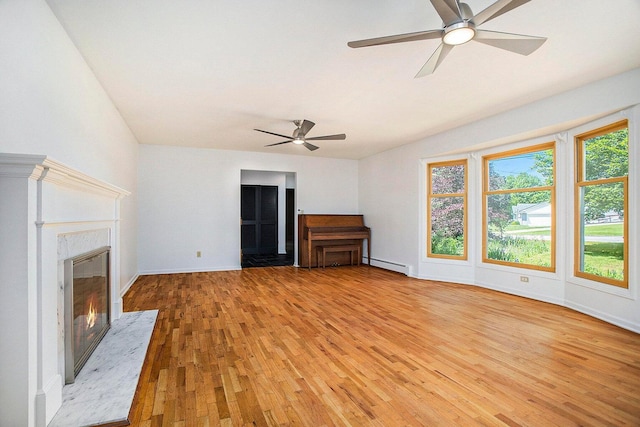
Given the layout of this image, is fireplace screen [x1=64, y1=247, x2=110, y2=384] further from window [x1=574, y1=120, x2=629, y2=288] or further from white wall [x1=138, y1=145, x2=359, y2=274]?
window [x1=574, y1=120, x2=629, y2=288]

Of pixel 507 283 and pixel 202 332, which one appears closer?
pixel 202 332

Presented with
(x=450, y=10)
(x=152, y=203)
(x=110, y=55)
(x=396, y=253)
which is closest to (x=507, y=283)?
(x=396, y=253)

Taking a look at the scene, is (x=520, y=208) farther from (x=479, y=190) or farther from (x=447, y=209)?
(x=447, y=209)

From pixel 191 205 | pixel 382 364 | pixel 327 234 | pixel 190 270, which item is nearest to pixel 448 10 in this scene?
pixel 382 364

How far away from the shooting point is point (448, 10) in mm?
1769

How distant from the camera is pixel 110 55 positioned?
2.67 m

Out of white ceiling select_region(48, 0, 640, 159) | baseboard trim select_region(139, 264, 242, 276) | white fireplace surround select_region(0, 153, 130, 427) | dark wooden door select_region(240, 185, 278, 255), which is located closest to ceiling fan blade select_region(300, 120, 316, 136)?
white ceiling select_region(48, 0, 640, 159)

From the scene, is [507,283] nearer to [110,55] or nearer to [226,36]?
[226,36]

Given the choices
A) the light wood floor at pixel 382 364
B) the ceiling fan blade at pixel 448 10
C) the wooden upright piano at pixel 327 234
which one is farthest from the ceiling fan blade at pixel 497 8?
the wooden upright piano at pixel 327 234

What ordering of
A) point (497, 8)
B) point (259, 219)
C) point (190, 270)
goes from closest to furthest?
point (497, 8) < point (190, 270) < point (259, 219)

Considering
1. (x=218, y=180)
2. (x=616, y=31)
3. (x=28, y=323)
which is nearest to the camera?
(x=28, y=323)

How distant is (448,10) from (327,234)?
17.1 ft

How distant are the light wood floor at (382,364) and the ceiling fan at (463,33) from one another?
7.25ft

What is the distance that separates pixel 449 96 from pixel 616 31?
147 cm
